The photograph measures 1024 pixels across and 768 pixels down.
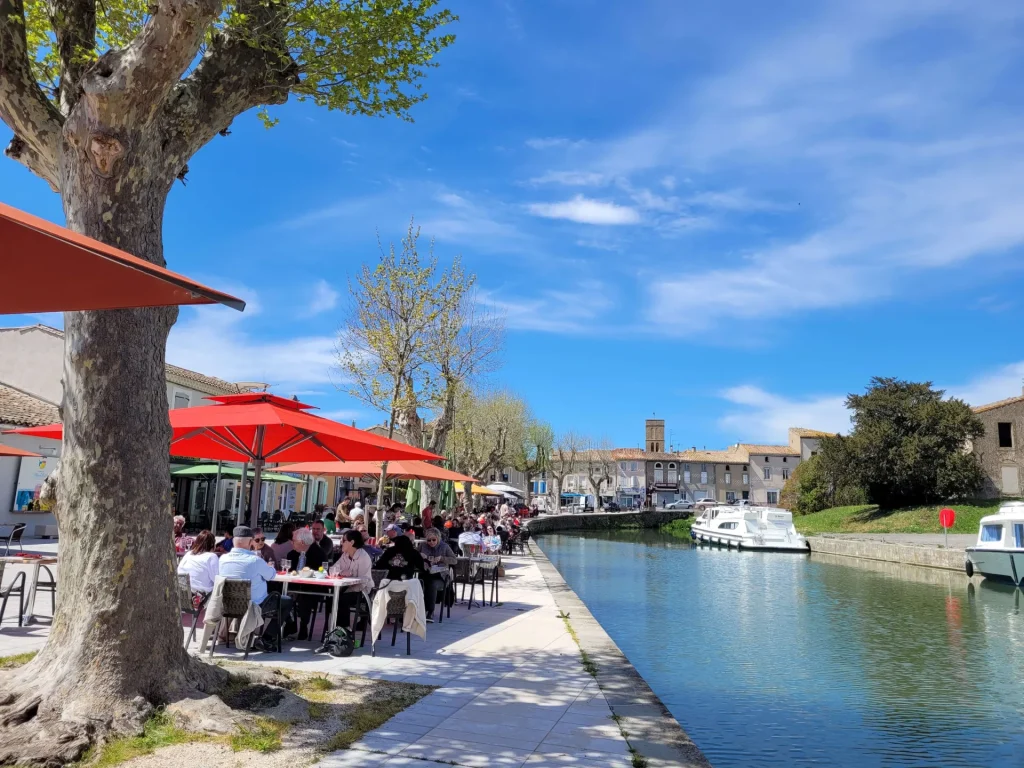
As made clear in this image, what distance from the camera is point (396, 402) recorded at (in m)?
17.3

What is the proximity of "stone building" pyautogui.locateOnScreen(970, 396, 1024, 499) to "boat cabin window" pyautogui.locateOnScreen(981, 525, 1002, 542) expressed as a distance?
2767 cm

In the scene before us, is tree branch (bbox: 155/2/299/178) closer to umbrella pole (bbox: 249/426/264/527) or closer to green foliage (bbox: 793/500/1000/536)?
umbrella pole (bbox: 249/426/264/527)

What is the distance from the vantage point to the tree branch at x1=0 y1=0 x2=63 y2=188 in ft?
16.3

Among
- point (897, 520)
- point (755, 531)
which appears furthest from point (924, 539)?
point (755, 531)

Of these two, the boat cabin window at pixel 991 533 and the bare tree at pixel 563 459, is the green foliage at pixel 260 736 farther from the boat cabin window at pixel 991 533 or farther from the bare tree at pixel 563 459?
the bare tree at pixel 563 459

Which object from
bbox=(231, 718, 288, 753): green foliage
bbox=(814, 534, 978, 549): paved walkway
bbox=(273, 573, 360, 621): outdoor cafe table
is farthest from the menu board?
bbox=(814, 534, 978, 549): paved walkway

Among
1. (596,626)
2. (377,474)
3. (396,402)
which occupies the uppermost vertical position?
(396,402)

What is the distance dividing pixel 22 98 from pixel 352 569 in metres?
5.34

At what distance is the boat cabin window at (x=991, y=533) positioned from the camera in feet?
76.3

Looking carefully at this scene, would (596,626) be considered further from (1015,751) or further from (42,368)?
(42,368)

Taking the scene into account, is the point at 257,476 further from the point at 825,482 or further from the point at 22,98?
the point at 825,482

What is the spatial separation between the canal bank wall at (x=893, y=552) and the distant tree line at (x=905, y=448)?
7.19 m

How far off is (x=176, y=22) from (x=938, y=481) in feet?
142

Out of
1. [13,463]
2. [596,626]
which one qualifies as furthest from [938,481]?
[13,463]
